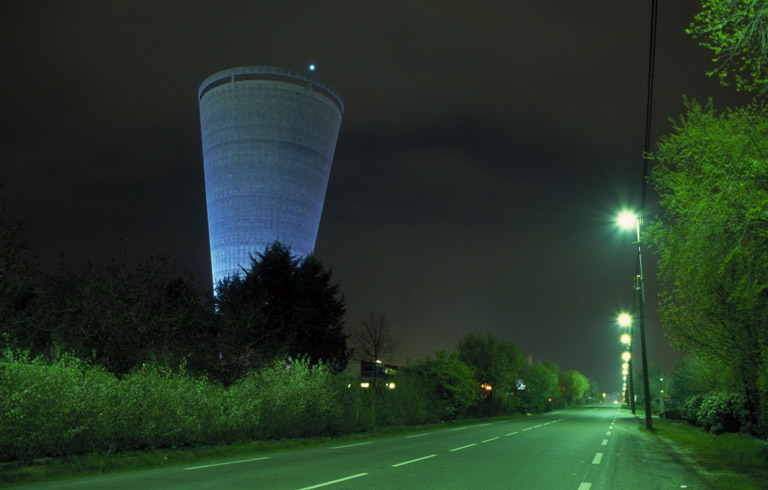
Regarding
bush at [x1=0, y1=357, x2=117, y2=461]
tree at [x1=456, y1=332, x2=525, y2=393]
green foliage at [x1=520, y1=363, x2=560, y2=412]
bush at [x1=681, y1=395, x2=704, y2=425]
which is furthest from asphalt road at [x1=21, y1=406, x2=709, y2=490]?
green foliage at [x1=520, y1=363, x2=560, y2=412]

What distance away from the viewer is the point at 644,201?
61.0 ft

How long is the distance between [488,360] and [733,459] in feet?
130

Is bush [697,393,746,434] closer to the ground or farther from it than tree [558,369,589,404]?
farther from it

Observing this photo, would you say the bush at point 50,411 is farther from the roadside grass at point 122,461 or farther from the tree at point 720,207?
the tree at point 720,207

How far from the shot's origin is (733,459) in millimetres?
13625

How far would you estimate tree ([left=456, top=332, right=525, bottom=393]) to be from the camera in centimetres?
5231

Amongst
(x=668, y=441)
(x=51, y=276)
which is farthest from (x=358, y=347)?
(x=668, y=441)

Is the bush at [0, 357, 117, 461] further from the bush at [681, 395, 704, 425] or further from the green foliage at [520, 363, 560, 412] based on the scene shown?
the green foliage at [520, 363, 560, 412]

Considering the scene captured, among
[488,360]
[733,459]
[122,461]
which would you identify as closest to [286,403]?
[122,461]

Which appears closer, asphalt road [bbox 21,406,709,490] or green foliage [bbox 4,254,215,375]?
asphalt road [bbox 21,406,709,490]

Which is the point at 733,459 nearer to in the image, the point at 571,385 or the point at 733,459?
the point at 733,459

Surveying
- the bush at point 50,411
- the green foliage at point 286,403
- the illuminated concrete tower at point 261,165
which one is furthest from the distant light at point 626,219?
the illuminated concrete tower at point 261,165

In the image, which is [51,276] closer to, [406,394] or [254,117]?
Result: [406,394]

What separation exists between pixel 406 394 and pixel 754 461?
18.0 m
